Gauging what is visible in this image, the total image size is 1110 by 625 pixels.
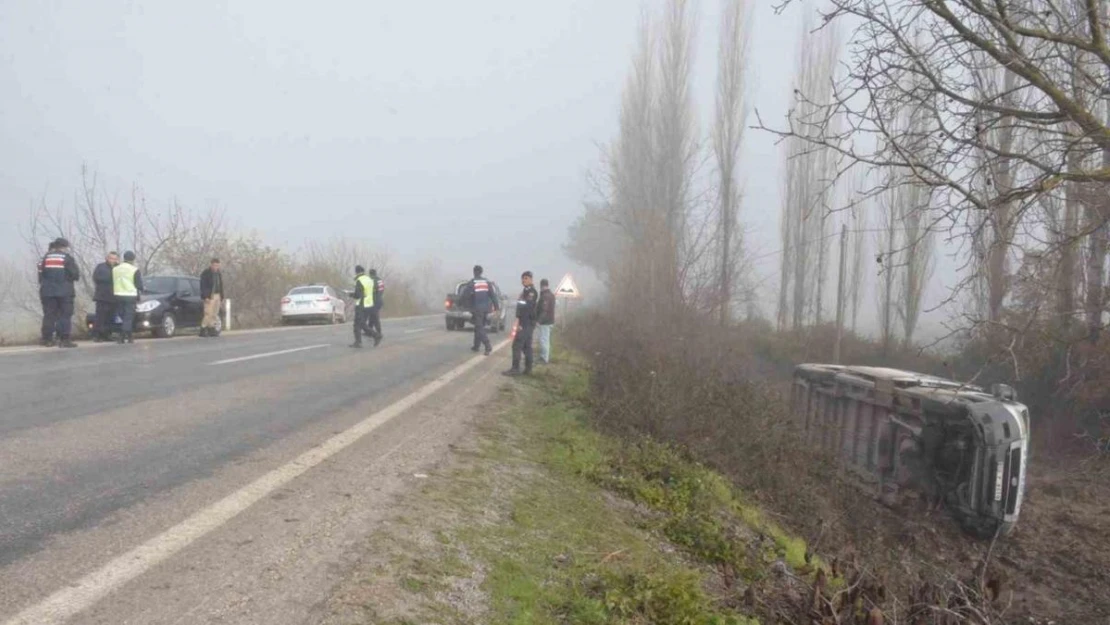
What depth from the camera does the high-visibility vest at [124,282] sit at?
16609 millimetres

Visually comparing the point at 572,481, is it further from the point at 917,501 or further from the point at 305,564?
the point at 917,501

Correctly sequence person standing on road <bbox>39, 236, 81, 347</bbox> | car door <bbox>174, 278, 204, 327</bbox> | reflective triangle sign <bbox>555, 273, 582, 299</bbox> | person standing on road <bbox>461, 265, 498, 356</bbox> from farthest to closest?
reflective triangle sign <bbox>555, 273, 582, 299</bbox>, car door <bbox>174, 278, 204, 327</bbox>, person standing on road <bbox>461, 265, 498, 356</bbox>, person standing on road <bbox>39, 236, 81, 347</bbox>

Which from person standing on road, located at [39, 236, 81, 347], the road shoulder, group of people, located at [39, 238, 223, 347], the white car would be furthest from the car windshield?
the road shoulder

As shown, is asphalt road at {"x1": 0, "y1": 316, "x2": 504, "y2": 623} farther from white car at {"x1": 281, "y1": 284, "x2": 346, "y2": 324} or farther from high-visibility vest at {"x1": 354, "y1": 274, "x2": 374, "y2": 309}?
white car at {"x1": 281, "y1": 284, "x2": 346, "y2": 324}

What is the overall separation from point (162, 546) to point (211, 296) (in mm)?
17178

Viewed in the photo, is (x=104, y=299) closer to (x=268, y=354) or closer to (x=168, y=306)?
(x=168, y=306)

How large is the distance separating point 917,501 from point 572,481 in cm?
630

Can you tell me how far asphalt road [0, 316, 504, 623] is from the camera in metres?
3.98

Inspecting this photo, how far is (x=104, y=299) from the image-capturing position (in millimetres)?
16812

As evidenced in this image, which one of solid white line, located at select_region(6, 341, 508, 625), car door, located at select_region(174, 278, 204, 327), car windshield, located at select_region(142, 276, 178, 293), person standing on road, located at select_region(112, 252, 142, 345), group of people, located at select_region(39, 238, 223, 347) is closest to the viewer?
solid white line, located at select_region(6, 341, 508, 625)

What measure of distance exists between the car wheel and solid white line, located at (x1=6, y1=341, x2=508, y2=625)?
1416 centimetres

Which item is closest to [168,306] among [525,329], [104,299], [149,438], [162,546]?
[104,299]

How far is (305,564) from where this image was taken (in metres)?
4.08

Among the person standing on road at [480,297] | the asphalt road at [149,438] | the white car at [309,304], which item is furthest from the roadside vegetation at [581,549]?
the white car at [309,304]
